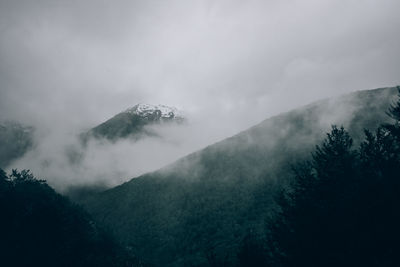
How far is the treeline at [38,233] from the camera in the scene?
42500 mm

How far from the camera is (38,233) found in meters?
44.9

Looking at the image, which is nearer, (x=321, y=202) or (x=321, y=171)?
(x=321, y=202)

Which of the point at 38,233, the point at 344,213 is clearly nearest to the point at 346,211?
the point at 344,213

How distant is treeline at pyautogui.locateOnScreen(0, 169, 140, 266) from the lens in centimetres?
4250

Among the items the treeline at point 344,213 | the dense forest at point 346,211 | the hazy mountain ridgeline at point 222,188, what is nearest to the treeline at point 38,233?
the treeline at point 344,213

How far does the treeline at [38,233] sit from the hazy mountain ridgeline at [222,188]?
42456 millimetres

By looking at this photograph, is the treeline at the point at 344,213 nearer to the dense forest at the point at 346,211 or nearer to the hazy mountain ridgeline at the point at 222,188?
the dense forest at the point at 346,211

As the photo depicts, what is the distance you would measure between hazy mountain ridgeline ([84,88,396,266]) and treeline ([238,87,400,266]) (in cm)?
6383

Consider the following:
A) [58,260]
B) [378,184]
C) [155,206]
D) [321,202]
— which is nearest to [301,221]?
[321,202]

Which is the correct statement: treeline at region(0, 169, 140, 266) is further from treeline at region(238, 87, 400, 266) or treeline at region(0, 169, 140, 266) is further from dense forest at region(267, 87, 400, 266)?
dense forest at region(267, 87, 400, 266)

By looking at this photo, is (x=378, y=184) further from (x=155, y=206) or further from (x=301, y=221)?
(x=155, y=206)

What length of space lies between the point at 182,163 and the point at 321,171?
143790 millimetres

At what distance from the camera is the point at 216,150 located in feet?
518

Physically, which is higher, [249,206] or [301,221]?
[301,221]
